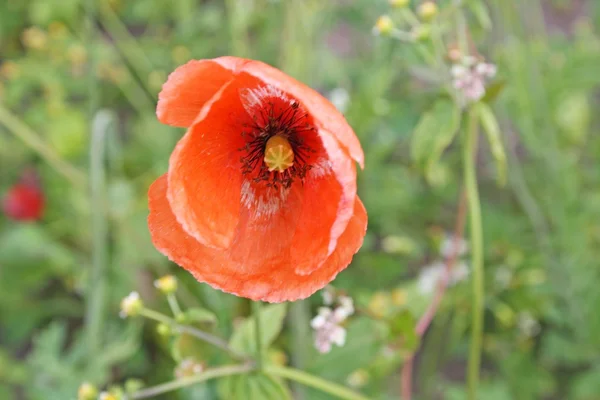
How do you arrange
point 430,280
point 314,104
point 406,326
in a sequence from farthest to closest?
1. point 430,280
2. point 406,326
3. point 314,104

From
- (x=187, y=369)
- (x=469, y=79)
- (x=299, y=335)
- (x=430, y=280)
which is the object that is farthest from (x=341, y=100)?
(x=187, y=369)

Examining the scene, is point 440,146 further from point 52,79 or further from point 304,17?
point 52,79

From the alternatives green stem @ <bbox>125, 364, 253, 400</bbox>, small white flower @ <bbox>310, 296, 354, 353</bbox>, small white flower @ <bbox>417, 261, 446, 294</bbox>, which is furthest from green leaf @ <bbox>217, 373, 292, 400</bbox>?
small white flower @ <bbox>417, 261, 446, 294</bbox>

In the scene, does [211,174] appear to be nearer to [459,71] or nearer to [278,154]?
[278,154]

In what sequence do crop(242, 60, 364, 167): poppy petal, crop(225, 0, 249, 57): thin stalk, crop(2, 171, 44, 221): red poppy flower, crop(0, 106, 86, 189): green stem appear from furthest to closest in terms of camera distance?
crop(2, 171, 44, 221): red poppy flower → crop(225, 0, 249, 57): thin stalk → crop(0, 106, 86, 189): green stem → crop(242, 60, 364, 167): poppy petal

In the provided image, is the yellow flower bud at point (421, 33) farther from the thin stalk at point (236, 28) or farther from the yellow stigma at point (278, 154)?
the thin stalk at point (236, 28)

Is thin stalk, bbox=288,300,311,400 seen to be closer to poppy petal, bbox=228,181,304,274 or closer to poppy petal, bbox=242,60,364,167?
poppy petal, bbox=228,181,304,274

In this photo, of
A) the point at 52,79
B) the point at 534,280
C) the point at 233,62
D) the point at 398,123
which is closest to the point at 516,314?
the point at 534,280
